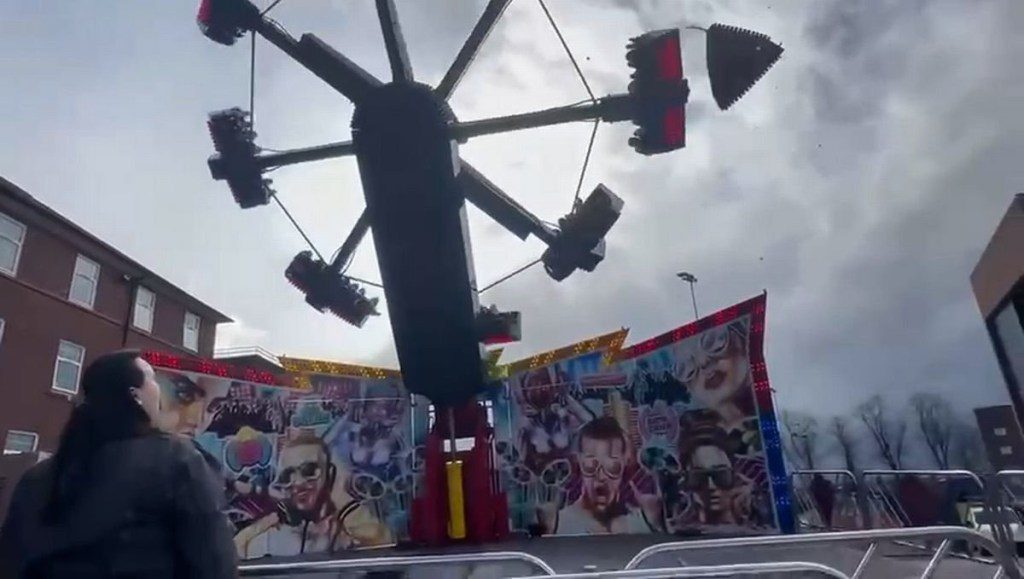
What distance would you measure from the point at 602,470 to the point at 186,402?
822 centimetres

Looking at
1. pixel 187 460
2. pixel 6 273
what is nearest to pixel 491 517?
pixel 187 460

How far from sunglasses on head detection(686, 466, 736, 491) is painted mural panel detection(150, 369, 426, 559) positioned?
→ 18.4 feet

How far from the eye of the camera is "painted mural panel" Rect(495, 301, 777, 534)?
34.2 feet

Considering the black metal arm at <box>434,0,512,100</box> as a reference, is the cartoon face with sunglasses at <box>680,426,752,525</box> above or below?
below

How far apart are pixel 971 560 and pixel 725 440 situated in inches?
190

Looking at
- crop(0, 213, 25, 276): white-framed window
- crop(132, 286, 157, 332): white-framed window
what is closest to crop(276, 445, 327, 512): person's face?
crop(0, 213, 25, 276): white-framed window

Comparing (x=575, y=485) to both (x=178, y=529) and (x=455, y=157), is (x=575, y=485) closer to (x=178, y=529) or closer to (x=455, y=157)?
(x=455, y=157)

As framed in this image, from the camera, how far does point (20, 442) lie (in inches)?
628

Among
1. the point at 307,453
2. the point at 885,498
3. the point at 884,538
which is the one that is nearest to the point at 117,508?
the point at 884,538

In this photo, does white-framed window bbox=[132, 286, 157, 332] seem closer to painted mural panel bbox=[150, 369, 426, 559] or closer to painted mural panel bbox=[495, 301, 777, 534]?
painted mural panel bbox=[150, 369, 426, 559]

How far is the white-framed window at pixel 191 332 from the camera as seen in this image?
23.0 m

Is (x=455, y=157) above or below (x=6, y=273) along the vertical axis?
below

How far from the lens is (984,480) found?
18.1 ft

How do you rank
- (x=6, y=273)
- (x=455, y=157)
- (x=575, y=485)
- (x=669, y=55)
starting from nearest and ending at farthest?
(x=669, y=55)
(x=455, y=157)
(x=575, y=485)
(x=6, y=273)
